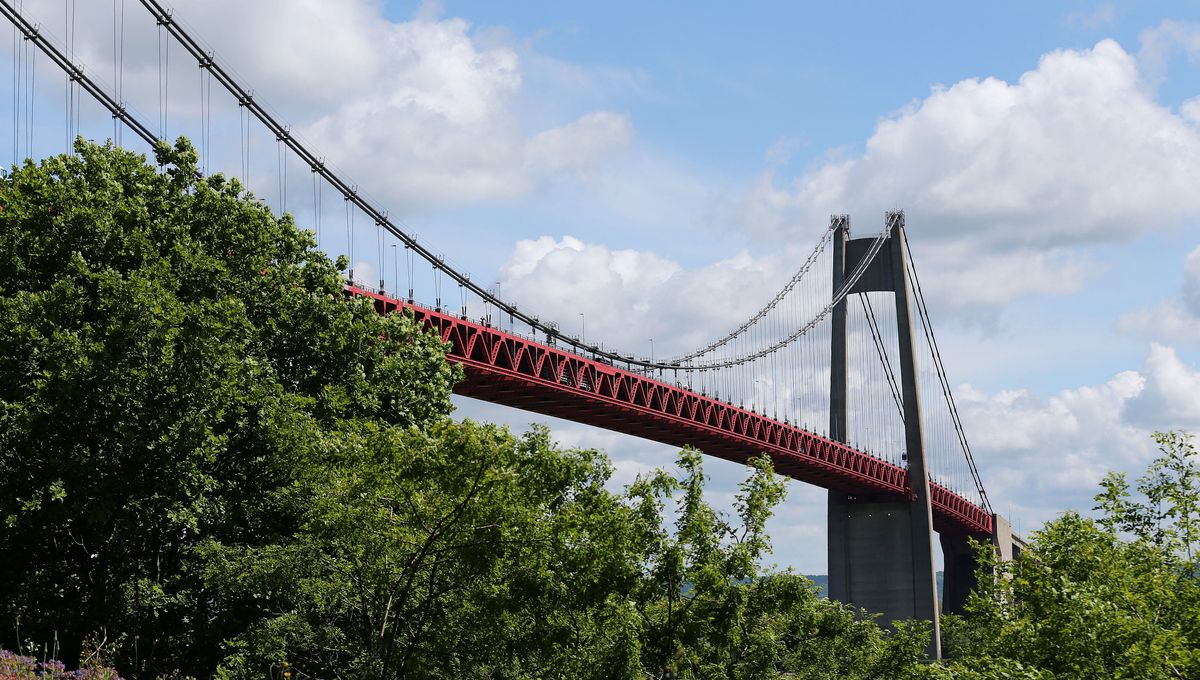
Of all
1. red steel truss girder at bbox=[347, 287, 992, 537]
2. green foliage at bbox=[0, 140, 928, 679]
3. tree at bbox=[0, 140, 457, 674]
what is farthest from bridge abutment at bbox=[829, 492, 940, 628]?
tree at bbox=[0, 140, 457, 674]

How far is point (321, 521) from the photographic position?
2048 cm

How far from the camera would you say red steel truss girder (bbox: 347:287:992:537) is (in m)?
52.6

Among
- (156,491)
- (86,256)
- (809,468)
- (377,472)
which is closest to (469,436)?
(377,472)

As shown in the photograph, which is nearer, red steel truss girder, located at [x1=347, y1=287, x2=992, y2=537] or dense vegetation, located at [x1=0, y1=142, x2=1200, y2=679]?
dense vegetation, located at [x1=0, y1=142, x2=1200, y2=679]

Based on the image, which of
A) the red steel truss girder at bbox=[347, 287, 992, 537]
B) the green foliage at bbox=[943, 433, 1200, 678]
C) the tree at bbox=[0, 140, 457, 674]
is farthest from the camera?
the red steel truss girder at bbox=[347, 287, 992, 537]

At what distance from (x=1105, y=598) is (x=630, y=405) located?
44682mm

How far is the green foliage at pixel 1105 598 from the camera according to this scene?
54.9ft

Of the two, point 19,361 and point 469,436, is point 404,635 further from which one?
point 19,361

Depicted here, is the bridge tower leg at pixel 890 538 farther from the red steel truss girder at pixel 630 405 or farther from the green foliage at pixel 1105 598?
the green foliage at pixel 1105 598

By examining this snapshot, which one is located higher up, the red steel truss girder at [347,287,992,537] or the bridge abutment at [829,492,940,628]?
the red steel truss girder at [347,287,992,537]

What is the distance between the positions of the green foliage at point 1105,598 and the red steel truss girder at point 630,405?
74.4ft

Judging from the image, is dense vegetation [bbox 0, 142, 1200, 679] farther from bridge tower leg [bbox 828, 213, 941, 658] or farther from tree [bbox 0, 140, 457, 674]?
bridge tower leg [bbox 828, 213, 941, 658]

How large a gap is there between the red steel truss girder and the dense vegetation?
11668 mm

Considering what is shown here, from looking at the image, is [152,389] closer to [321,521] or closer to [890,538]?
[321,521]
